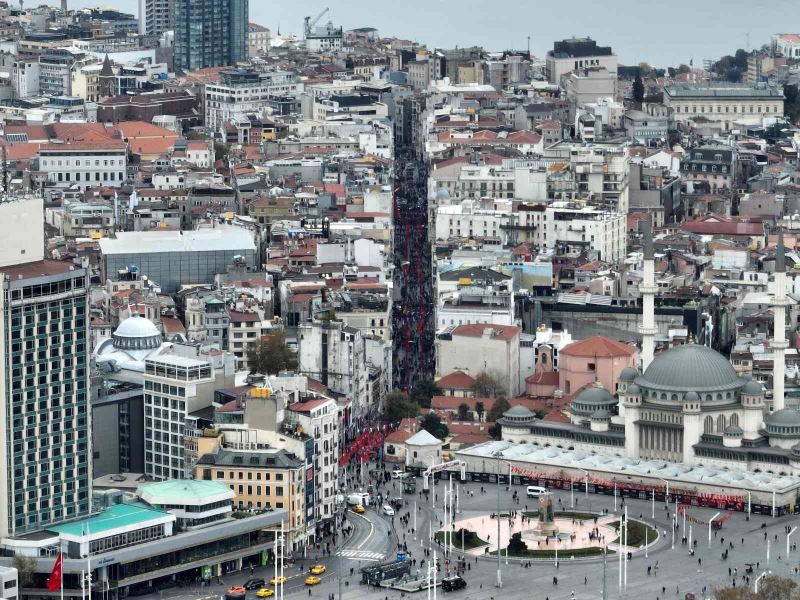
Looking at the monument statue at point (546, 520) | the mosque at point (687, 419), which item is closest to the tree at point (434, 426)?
the mosque at point (687, 419)

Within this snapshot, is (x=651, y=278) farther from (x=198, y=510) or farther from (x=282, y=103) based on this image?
(x=282, y=103)

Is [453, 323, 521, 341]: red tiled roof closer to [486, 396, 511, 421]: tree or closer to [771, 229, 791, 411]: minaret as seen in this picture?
[486, 396, 511, 421]: tree

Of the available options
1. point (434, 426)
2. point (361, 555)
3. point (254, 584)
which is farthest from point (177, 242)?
point (254, 584)

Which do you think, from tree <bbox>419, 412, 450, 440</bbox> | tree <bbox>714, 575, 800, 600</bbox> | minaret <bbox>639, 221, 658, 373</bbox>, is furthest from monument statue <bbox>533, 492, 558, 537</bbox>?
minaret <bbox>639, 221, 658, 373</bbox>

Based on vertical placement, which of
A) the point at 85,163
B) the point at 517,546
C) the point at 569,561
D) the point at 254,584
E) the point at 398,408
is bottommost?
the point at 254,584

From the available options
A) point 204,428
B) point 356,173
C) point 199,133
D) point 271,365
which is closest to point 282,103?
point 199,133

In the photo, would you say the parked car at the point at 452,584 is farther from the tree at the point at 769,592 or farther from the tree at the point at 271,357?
the tree at the point at 271,357

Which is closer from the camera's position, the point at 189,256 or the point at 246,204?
the point at 189,256

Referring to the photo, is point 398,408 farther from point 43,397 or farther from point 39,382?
point 39,382
